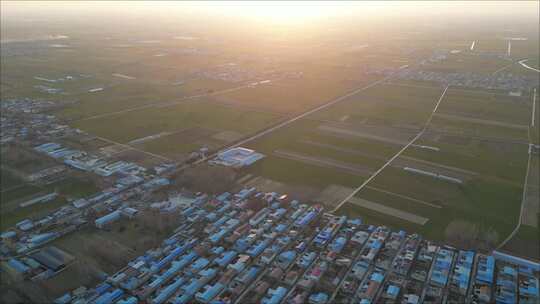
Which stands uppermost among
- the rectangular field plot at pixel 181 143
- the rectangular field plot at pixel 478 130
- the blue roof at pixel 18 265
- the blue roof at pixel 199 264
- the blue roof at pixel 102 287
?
the rectangular field plot at pixel 181 143

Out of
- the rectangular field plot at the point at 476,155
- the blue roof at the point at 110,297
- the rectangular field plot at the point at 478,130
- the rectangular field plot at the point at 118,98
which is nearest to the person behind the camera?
the blue roof at the point at 110,297

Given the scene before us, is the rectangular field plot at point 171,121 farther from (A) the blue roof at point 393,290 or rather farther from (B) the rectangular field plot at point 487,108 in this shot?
(A) the blue roof at point 393,290

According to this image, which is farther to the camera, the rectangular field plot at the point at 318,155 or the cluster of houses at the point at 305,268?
the rectangular field plot at the point at 318,155

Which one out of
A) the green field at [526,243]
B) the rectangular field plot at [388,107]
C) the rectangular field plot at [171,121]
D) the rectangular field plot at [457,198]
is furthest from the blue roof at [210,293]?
the rectangular field plot at [388,107]

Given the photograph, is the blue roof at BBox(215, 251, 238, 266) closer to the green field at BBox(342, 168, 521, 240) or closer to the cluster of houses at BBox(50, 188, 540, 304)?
the cluster of houses at BBox(50, 188, 540, 304)

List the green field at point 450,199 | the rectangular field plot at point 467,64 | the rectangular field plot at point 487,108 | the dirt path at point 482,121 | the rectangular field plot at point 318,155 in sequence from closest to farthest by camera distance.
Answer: the green field at point 450,199 < the rectangular field plot at point 318,155 < the dirt path at point 482,121 < the rectangular field plot at point 487,108 < the rectangular field plot at point 467,64

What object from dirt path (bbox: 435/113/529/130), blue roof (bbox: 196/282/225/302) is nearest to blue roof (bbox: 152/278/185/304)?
blue roof (bbox: 196/282/225/302)
